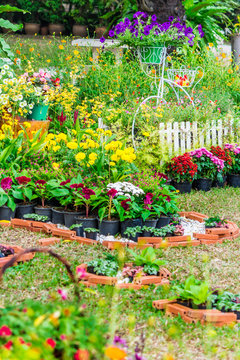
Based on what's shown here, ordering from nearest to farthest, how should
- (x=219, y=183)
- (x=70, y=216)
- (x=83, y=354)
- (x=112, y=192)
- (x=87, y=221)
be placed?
1. (x=83, y=354)
2. (x=112, y=192)
3. (x=87, y=221)
4. (x=70, y=216)
5. (x=219, y=183)

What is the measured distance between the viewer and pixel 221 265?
146 inches

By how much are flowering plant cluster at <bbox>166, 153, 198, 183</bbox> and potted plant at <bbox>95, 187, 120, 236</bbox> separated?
1.86 meters

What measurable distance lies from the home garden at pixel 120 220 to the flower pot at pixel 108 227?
0.06 ft

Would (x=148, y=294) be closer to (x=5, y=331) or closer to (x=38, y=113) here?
(x=5, y=331)

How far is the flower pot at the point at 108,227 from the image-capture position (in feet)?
14.2

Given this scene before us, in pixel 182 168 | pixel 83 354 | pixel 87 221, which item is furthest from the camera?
pixel 182 168

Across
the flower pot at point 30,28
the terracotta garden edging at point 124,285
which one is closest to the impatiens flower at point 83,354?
the terracotta garden edging at point 124,285

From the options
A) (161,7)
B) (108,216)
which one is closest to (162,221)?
(108,216)

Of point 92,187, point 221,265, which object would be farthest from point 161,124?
point 221,265

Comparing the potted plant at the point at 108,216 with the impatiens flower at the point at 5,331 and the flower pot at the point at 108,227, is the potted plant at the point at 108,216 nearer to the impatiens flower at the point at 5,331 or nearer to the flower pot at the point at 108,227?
the flower pot at the point at 108,227

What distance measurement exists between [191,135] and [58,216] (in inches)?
124

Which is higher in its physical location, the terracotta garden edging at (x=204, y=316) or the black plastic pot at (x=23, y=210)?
the black plastic pot at (x=23, y=210)

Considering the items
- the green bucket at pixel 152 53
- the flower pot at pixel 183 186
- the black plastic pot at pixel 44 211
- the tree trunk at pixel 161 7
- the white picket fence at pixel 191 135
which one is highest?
the tree trunk at pixel 161 7

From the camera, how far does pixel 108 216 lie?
14.5 feet
